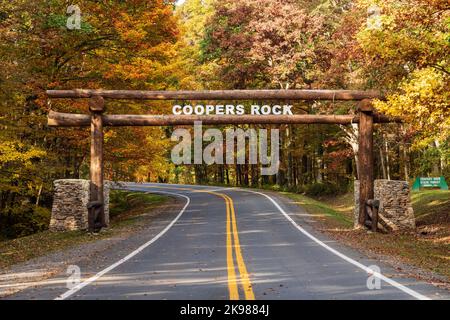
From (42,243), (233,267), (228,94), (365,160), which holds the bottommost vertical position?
(42,243)

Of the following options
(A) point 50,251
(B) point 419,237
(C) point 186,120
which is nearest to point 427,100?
(B) point 419,237

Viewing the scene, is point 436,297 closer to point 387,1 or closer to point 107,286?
point 107,286

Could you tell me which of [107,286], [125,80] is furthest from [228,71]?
[107,286]

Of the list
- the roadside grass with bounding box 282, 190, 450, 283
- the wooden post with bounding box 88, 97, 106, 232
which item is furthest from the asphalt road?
the wooden post with bounding box 88, 97, 106, 232

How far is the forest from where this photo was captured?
14.9m

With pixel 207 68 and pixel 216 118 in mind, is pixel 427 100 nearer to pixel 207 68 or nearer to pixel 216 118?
pixel 216 118

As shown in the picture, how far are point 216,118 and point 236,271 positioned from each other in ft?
36.4

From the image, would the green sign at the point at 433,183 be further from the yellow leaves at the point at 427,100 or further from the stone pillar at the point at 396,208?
the yellow leaves at the point at 427,100

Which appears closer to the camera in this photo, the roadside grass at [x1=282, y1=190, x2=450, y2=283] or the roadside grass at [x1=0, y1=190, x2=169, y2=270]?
the roadside grass at [x1=282, y1=190, x2=450, y2=283]

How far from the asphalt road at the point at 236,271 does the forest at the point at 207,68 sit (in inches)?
206

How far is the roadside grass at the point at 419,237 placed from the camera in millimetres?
13969

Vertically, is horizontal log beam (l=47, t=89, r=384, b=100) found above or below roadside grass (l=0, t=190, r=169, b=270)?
above

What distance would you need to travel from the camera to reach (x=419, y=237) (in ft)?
65.7

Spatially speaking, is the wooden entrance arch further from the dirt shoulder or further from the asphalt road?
the asphalt road
